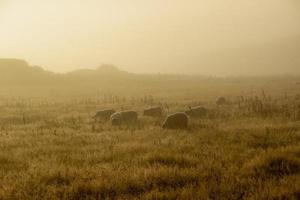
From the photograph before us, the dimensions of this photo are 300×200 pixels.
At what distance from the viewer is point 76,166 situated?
34.6 feet

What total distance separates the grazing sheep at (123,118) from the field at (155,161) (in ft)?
2.79

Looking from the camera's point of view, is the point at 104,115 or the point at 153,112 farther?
the point at 153,112

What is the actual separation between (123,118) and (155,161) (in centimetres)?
824

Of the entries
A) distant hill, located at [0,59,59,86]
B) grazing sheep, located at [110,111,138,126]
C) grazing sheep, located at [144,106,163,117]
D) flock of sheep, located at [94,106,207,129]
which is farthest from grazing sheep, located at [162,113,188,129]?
distant hill, located at [0,59,59,86]

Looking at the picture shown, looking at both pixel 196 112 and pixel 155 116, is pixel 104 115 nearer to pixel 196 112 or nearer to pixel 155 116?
pixel 155 116

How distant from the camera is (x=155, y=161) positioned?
35.3 feet

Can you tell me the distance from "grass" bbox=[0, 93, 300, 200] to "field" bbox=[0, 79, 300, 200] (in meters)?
0.02

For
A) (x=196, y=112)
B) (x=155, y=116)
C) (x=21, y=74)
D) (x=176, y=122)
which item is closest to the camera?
(x=176, y=122)

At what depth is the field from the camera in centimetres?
839

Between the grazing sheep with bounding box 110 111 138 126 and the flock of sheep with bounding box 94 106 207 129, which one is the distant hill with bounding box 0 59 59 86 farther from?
the grazing sheep with bounding box 110 111 138 126

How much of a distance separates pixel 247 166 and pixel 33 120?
45.3 ft

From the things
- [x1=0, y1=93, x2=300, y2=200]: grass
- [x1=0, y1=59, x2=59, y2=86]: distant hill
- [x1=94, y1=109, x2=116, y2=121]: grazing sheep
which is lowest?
[x1=0, y1=93, x2=300, y2=200]: grass

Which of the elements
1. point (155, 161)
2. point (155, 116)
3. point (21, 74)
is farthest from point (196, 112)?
point (21, 74)

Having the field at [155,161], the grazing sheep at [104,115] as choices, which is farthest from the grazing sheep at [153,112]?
the field at [155,161]
